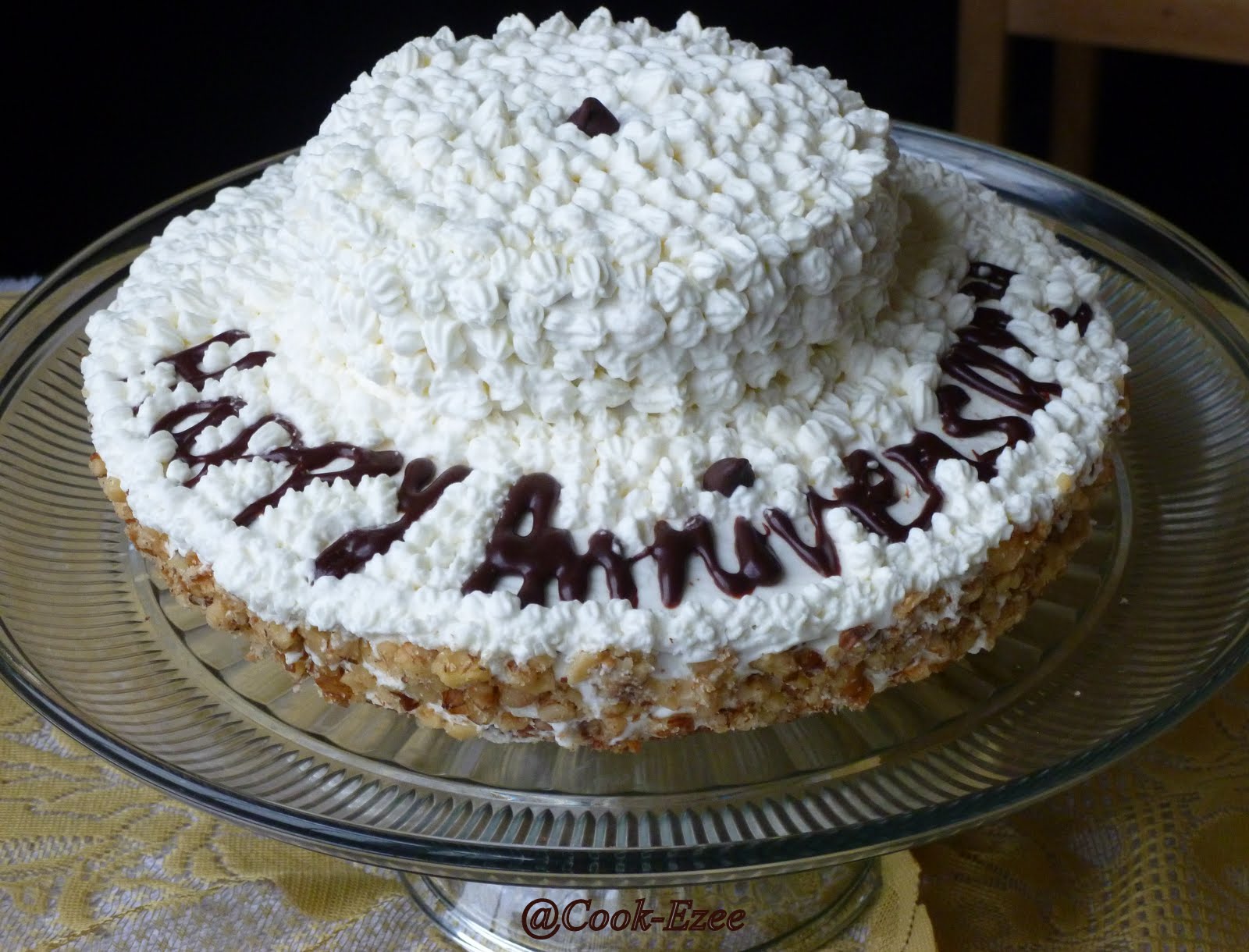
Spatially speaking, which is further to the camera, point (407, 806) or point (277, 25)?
point (277, 25)

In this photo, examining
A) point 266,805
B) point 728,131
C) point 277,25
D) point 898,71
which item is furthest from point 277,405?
point 898,71

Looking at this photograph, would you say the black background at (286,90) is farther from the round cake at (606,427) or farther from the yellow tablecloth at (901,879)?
the yellow tablecloth at (901,879)

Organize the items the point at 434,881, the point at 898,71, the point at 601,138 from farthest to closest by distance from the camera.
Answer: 1. the point at 898,71
2. the point at 434,881
3. the point at 601,138

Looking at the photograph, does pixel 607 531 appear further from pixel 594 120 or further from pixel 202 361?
pixel 202 361

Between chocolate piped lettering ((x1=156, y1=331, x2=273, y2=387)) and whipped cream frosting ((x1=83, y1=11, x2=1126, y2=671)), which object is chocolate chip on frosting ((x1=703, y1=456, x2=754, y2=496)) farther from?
chocolate piped lettering ((x1=156, y1=331, x2=273, y2=387))

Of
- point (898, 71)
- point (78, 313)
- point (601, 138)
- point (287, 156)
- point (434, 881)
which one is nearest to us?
point (601, 138)

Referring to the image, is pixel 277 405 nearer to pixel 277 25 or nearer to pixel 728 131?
pixel 728 131
